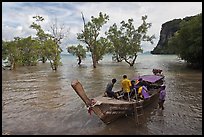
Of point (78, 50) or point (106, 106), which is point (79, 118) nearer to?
point (106, 106)

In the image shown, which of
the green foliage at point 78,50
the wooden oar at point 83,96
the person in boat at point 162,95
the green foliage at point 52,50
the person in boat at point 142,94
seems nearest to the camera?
the wooden oar at point 83,96

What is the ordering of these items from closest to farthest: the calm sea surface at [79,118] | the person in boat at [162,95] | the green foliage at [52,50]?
1. the calm sea surface at [79,118]
2. the person in boat at [162,95]
3. the green foliage at [52,50]

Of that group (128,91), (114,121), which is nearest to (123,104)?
(114,121)

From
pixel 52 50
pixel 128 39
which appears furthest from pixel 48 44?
pixel 128 39

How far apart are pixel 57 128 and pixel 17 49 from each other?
38.3 m

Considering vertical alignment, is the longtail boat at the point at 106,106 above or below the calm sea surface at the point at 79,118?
above

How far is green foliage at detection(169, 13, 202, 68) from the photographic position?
30.9 meters

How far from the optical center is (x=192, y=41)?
1268 inches

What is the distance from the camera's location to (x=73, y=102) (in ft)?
53.5

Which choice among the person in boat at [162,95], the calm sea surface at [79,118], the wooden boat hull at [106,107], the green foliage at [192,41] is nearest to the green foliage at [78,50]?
the green foliage at [192,41]

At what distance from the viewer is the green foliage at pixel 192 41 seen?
1218 inches

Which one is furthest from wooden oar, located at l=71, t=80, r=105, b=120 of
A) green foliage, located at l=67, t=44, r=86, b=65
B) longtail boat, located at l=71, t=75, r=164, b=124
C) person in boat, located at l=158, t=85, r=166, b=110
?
green foliage, located at l=67, t=44, r=86, b=65

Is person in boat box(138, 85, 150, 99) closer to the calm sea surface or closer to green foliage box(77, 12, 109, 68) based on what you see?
the calm sea surface

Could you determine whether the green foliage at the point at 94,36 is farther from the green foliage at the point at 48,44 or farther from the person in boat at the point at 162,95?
the person in boat at the point at 162,95
